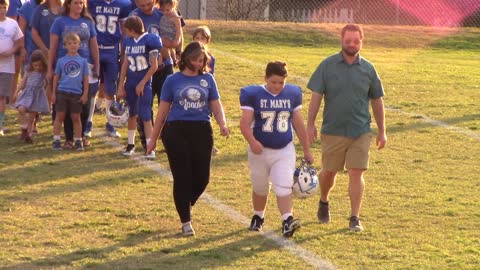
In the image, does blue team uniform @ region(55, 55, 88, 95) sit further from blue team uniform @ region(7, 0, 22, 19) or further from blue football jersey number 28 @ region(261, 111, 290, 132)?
blue football jersey number 28 @ region(261, 111, 290, 132)

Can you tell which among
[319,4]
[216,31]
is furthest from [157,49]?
[319,4]

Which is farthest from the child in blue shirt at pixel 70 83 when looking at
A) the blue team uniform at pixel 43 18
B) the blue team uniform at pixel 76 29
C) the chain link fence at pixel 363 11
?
the chain link fence at pixel 363 11

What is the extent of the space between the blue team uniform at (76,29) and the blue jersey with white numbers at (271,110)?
426 centimetres

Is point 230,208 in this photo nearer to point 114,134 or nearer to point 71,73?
point 71,73

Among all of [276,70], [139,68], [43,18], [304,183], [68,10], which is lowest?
[304,183]

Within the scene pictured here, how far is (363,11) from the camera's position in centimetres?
3200

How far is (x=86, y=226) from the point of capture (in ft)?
31.8

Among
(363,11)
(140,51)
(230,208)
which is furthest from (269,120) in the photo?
(363,11)

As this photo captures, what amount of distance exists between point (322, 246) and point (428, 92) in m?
10.4

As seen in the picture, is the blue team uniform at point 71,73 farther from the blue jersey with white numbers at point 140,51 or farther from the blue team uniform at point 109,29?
the blue team uniform at point 109,29

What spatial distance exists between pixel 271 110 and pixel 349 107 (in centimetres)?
76

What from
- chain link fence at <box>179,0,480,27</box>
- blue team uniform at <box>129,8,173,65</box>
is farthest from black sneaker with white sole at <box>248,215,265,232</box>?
chain link fence at <box>179,0,480,27</box>

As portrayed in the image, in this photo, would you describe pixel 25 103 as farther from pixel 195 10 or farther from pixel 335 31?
pixel 195 10

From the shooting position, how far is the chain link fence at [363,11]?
31.8 meters
